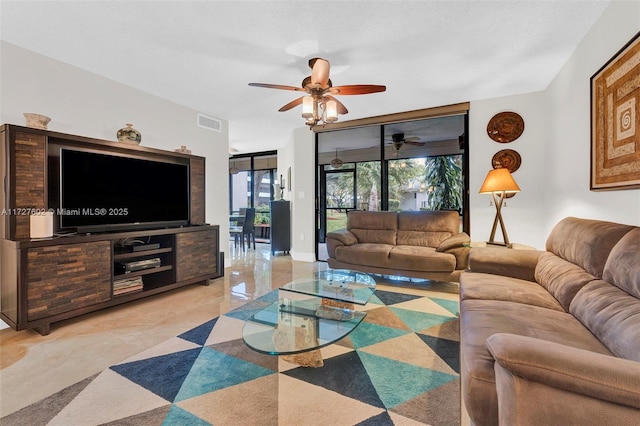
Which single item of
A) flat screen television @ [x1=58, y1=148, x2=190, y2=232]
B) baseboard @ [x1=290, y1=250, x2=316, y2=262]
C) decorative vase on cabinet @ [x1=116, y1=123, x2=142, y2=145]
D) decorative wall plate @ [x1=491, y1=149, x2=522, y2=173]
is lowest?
baseboard @ [x1=290, y1=250, x2=316, y2=262]

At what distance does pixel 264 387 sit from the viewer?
1546 millimetres

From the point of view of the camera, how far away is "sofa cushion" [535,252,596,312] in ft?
5.28

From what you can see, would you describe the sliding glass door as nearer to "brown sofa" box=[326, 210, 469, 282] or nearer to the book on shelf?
"brown sofa" box=[326, 210, 469, 282]

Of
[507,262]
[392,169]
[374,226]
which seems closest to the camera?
[507,262]

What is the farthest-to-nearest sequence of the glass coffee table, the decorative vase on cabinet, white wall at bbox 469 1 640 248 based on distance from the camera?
1. the decorative vase on cabinet
2. white wall at bbox 469 1 640 248
3. the glass coffee table

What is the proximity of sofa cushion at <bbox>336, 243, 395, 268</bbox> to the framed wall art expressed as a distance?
6.66 feet

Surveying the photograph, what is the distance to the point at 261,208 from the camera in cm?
766

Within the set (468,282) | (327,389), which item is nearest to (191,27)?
(327,389)

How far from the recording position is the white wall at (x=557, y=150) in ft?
6.43

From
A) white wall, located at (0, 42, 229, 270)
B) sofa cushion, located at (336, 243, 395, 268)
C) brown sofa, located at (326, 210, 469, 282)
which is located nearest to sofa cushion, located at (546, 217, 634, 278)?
brown sofa, located at (326, 210, 469, 282)

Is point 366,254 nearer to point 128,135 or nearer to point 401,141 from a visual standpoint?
point 401,141

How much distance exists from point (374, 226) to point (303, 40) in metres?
2.70

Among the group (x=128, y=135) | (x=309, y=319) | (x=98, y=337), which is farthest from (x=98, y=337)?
(x=128, y=135)

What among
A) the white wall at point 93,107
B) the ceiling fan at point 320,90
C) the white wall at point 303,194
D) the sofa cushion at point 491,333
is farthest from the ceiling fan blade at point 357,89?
the white wall at point 303,194
